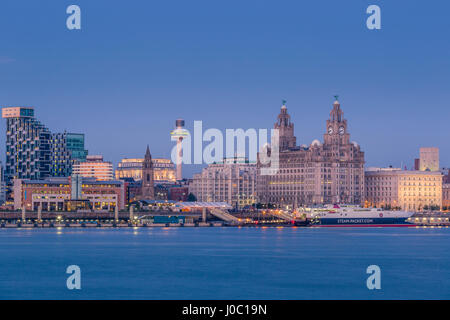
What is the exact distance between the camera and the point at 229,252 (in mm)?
112562

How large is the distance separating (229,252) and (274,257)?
9234mm

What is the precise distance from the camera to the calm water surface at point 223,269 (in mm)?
73688

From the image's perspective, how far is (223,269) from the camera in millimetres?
91000

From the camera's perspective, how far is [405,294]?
241ft

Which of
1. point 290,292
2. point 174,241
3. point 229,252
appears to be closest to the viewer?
point 290,292

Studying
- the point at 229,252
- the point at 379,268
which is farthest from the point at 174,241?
the point at 379,268

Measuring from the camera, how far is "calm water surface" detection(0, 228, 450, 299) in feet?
242

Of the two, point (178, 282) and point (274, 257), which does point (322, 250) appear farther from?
point (178, 282)

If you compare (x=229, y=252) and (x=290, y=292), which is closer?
(x=290, y=292)
